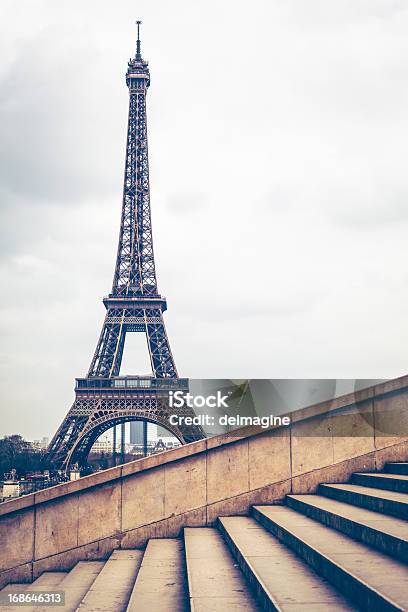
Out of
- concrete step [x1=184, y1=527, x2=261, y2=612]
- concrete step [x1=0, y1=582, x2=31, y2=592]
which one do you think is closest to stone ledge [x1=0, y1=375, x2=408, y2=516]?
concrete step [x1=0, y1=582, x2=31, y2=592]

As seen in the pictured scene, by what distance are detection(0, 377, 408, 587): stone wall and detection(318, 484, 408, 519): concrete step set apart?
880 millimetres

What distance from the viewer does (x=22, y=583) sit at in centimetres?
1100

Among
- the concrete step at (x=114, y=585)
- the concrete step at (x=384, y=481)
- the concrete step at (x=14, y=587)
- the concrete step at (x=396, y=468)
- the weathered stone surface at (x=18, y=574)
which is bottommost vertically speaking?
the concrete step at (x=14, y=587)

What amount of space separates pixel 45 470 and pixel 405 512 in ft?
166

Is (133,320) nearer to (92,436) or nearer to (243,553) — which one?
(92,436)

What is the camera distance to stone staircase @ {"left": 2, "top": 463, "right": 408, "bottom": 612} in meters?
5.67

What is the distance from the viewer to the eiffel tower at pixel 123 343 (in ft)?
166

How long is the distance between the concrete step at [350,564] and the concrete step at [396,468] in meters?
1.80

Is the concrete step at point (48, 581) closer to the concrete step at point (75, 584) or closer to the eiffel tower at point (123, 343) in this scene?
the concrete step at point (75, 584)

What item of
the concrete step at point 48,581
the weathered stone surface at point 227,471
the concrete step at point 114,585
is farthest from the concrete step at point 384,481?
the concrete step at point 48,581

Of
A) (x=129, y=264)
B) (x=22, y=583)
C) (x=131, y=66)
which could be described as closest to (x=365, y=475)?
(x=22, y=583)

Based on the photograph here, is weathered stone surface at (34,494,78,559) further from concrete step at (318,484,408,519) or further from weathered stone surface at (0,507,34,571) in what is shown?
concrete step at (318,484,408,519)

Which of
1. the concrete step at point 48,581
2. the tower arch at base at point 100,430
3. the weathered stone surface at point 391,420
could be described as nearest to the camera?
the concrete step at point 48,581

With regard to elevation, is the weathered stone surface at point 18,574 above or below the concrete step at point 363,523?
below
